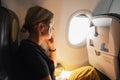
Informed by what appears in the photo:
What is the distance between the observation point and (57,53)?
207 centimetres

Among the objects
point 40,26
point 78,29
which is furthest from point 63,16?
point 40,26

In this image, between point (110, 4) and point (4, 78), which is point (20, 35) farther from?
point (110, 4)

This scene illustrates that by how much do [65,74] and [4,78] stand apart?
0.88m

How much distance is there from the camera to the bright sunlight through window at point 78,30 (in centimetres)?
206

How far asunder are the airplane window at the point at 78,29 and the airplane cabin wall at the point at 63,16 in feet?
0.21

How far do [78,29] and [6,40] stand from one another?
3.21 ft

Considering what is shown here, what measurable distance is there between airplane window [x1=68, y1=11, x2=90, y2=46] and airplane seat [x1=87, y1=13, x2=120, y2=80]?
25cm

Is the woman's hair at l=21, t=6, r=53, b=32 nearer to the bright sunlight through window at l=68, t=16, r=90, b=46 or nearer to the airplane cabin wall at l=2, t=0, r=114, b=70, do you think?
the airplane cabin wall at l=2, t=0, r=114, b=70

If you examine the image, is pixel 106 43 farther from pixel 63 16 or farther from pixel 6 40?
pixel 6 40

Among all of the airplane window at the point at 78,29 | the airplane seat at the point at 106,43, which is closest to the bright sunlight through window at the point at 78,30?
the airplane window at the point at 78,29

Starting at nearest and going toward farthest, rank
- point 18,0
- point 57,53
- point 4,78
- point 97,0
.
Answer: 1. point 4,78
2. point 18,0
3. point 97,0
4. point 57,53

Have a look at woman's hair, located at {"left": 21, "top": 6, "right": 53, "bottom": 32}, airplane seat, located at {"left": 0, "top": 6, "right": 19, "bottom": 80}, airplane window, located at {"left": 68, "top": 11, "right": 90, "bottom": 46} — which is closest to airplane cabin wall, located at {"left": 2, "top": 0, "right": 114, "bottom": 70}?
airplane window, located at {"left": 68, "top": 11, "right": 90, "bottom": 46}

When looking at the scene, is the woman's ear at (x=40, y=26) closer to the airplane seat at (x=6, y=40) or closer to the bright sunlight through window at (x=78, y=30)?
the airplane seat at (x=6, y=40)

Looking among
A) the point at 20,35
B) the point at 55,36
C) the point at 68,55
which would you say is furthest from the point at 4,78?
the point at 68,55
